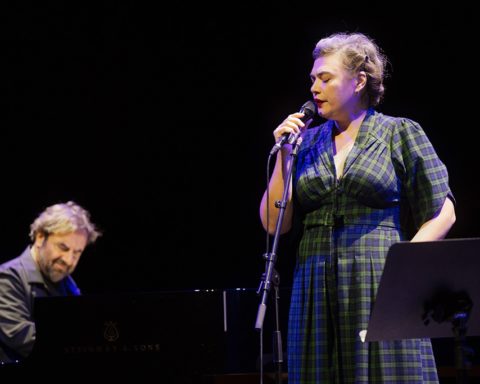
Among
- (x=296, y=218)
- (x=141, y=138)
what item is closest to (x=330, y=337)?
(x=296, y=218)

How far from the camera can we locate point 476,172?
172 inches

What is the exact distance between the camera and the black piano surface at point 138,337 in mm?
3406

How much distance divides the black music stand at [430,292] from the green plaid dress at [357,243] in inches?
14.7

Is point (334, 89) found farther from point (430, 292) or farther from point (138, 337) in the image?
point (138, 337)

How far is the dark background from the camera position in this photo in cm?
445

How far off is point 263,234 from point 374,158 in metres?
2.28

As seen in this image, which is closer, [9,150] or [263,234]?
[263,234]

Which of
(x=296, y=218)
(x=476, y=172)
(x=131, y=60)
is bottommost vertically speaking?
(x=296, y=218)

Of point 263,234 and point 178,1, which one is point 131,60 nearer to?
point 178,1

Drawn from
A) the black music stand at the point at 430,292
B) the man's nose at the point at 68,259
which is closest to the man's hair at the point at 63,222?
the man's nose at the point at 68,259

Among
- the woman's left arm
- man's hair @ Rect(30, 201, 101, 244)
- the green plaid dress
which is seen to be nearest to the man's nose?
man's hair @ Rect(30, 201, 101, 244)

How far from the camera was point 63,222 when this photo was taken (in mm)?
4758

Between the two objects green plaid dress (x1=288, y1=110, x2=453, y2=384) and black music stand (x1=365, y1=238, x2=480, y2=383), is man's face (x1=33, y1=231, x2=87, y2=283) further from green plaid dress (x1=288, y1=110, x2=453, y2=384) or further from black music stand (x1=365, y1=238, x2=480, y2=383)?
black music stand (x1=365, y1=238, x2=480, y2=383)

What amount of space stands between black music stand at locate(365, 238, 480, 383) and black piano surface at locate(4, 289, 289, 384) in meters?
1.38
